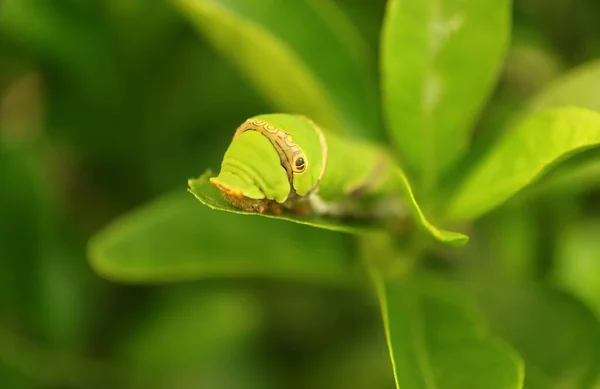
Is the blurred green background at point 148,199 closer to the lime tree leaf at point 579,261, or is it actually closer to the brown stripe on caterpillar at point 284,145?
the lime tree leaf at point 579,261

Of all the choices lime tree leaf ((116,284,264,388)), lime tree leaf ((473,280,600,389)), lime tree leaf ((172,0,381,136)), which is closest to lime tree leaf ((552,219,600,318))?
lime tree leaf ((473,280,600,389))

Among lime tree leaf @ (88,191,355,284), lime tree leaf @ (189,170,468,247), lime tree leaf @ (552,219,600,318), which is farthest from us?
lime tree leaf @ (552,219,600,318)

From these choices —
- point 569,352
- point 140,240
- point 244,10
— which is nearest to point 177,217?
point 140,240

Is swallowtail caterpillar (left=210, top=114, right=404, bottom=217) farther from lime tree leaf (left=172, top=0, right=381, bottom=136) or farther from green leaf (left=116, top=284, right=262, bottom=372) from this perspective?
green leaf (left=116, top=284, right=262, bottom=372)

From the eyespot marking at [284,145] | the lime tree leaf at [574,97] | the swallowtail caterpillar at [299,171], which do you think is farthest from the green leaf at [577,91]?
the eyespot marking at [284,145]

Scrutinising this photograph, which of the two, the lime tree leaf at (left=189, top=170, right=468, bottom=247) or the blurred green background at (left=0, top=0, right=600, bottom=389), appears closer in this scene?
the lime tree leaf at (left=189, top=170, right=468, bottom=247)

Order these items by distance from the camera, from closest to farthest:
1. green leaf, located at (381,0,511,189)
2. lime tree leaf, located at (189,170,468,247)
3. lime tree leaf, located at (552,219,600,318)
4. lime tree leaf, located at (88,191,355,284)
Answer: lime tree leaf, located at (189,170,468,247) < green leaf, located at (381,0,511,189) < lime tree leaf, located at (88,191,355,284) < lime tree leaf, located at (552,219,600,318)
